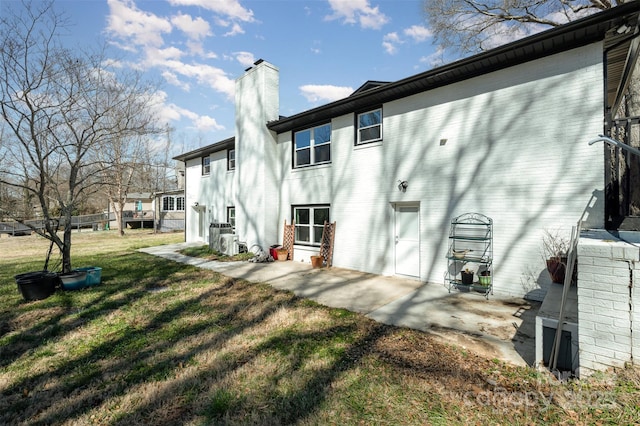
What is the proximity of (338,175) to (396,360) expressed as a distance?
6.68 m

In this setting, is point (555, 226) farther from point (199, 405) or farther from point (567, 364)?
point (199, 405)

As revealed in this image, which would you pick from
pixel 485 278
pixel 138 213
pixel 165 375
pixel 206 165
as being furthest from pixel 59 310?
pixel 138 213

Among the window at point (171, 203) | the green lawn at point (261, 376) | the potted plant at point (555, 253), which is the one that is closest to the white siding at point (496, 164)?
the potted plant at point (555, 253)

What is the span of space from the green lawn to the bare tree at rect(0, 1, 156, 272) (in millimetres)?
2931

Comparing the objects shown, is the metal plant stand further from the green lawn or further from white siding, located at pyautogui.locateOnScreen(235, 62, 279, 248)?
white siding, located at pyautogui.locateOnScreen(235, 62, 279, 248)

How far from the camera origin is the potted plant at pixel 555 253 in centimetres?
509

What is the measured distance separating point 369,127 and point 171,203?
2584 cm

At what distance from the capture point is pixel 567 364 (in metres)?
3.20

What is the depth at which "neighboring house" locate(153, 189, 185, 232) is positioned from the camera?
28.0m

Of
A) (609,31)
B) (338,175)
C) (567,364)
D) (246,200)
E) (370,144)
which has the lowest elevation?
(567,364)

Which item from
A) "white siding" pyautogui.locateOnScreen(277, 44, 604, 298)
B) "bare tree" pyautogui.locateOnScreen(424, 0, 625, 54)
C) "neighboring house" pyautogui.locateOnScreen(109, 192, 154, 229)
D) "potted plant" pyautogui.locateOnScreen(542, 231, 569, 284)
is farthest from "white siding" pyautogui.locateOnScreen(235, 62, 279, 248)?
"neighboring house" pyautogui.locateOnScreen(109, 192, 154, 229)

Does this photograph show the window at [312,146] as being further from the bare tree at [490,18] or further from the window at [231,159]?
the bare tree at [490,18]

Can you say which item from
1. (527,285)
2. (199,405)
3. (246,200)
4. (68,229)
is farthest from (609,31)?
(68,229)

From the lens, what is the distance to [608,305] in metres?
2.79
